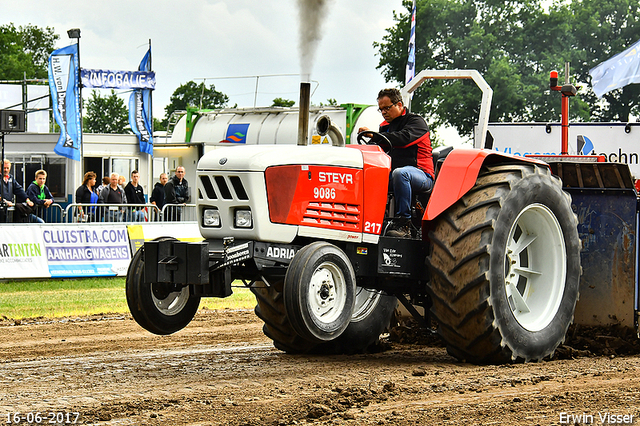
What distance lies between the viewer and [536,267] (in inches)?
271

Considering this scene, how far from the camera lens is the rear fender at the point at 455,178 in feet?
20.4

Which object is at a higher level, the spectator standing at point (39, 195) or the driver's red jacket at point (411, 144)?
the driver's red jacket at point (411, 144)

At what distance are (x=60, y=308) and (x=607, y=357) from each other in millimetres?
7507

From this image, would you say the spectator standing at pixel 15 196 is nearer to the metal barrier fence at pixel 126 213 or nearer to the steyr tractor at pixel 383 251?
the metal barrier fence at pixel 126 213

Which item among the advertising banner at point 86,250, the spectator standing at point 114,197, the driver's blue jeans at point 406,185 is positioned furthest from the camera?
the spectator standing at point 114,197

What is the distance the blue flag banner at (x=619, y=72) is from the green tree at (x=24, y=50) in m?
44.7

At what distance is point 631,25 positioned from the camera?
136ft

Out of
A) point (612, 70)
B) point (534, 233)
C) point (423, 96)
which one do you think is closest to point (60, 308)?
point (534, 233)

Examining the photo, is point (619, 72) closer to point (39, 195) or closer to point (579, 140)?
point (579, 140)

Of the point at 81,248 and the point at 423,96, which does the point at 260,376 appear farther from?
the point at 423,96

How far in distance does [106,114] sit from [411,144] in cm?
5975

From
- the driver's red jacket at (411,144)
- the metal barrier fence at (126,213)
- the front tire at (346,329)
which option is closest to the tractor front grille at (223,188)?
the front tire at (346,329)

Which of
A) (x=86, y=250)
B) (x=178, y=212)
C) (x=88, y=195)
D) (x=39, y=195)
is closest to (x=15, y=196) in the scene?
(x=39, y=195)

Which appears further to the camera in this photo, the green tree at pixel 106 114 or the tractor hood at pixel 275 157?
the green tree at pixel 106 114
